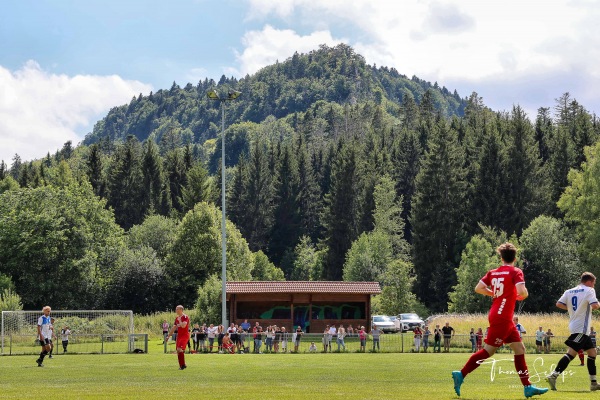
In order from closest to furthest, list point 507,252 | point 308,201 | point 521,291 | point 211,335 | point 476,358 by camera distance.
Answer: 1. point 521,291
2. point 507,252
3. point 476,358
4. point 211,335
5. point 308,201

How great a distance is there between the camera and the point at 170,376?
18609 millimetres

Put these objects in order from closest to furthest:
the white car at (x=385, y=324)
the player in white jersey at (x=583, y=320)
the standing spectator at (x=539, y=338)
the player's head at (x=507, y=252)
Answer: the player's head at (x=507, y=252) → the player in white jersey at (x=583, y=320) → the standing spectator at (x=539, y=338) → the white car at (x=385, y=324)

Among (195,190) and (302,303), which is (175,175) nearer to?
(195,190)

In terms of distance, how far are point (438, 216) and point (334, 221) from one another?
760 inches

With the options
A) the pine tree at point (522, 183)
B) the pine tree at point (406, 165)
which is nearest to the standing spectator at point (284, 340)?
the pine tree at point (522, 183)

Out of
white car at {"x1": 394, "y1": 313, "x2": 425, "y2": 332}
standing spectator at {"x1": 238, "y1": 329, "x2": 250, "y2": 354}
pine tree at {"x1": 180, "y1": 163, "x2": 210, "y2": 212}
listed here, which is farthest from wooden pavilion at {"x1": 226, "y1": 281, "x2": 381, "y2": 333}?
pine tree at {"x1": 180, "y1": 163, "x2": 210, "y2": 212}

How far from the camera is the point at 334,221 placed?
98.0 m

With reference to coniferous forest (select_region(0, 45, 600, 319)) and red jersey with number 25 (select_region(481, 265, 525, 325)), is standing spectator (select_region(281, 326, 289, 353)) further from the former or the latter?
red jersey with number 25 (select_region(481, 265, 525, 325))

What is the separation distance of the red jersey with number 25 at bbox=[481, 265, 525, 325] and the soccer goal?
26.3 metres

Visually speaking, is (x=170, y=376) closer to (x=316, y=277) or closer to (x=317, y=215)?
(x=316, y=277)

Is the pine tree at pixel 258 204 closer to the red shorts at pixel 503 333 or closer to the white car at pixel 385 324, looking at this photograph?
the white car at pixel 385 324

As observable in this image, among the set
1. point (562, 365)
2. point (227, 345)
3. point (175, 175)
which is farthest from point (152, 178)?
point (562, 365)

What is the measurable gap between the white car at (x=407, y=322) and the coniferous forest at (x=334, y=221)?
11.7 ft

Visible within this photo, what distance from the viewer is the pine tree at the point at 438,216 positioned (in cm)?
7919
